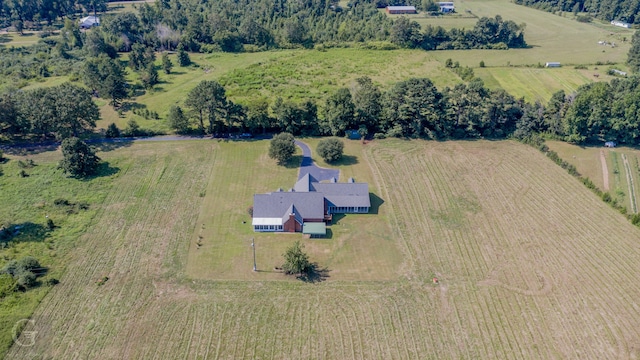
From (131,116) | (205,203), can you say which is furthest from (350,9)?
(205,203)

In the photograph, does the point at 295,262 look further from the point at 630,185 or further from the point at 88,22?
the point at 88,22

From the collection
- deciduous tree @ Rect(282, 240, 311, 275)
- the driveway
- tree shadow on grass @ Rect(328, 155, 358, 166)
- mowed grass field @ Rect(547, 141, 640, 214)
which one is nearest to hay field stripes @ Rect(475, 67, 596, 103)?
mowed grass field @ Rect(547, 141, 640, 214)

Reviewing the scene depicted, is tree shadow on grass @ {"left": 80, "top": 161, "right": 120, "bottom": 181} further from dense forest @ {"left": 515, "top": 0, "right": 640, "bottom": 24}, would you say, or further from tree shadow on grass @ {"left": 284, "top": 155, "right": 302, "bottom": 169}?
dense forest @ {"left": 515, "top": 0, "right": 640, "bottom": 24}

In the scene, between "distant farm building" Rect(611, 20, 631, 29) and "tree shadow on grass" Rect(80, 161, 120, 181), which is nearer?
"tree shadow on grass" Rect(80, 161, 120, 181)

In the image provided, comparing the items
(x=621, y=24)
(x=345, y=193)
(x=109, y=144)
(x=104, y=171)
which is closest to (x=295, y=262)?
(x=345, y=193)

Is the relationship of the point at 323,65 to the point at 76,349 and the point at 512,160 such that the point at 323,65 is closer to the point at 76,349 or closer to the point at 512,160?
the point at 512,160

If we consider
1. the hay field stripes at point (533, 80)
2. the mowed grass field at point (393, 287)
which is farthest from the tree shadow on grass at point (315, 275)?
the hay field stripes at point (533, 80)

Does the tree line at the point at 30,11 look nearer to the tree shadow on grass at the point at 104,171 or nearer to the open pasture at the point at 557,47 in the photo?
the tree shadow on grass at the point at 104,171
